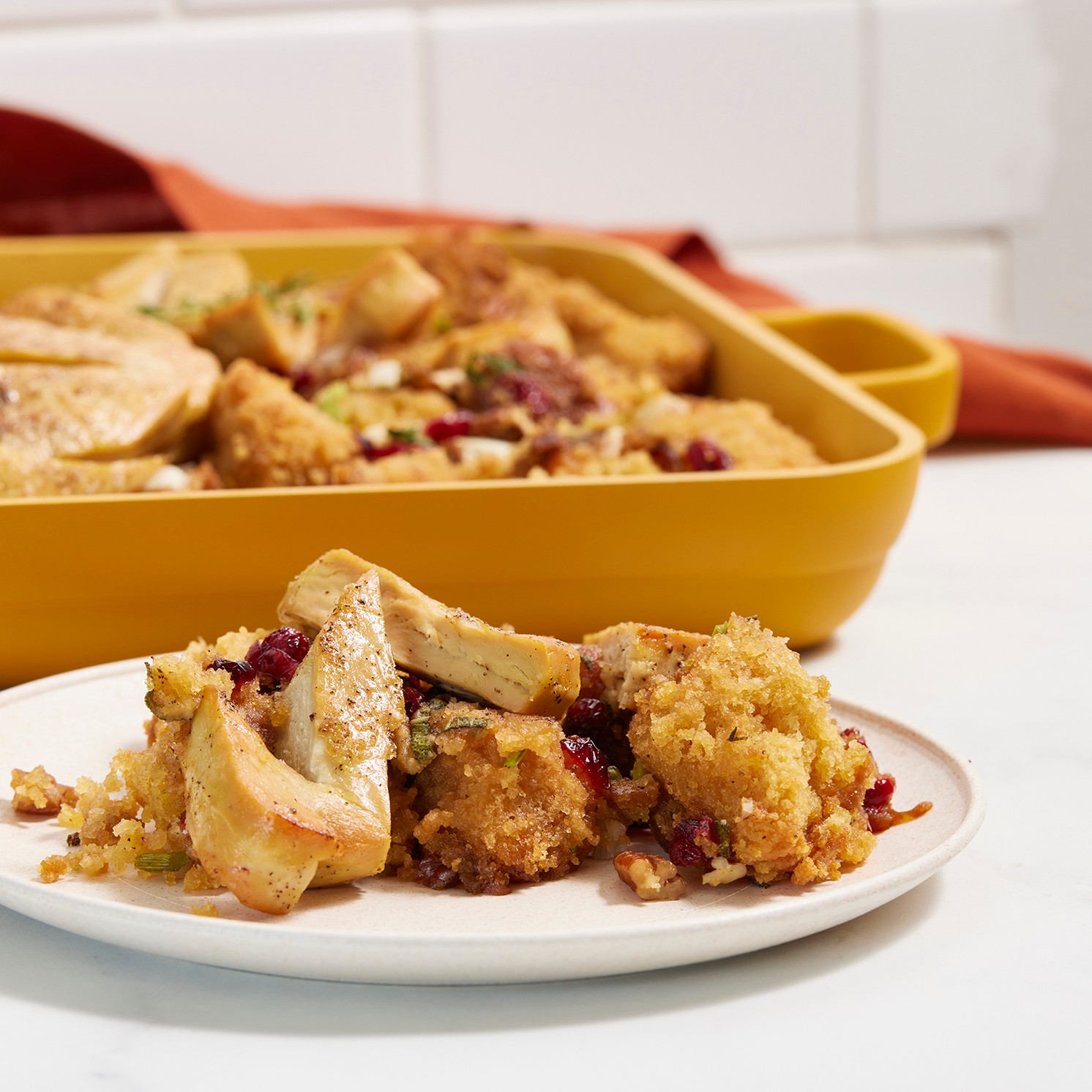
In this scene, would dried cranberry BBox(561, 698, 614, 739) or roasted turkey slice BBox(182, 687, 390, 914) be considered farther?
dried cranberry BBox(561, 698, 614, 739)

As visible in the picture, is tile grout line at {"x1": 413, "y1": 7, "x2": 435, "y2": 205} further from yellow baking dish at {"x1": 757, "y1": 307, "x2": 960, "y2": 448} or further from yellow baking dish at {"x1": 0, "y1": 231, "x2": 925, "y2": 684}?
yellow baking dish at {"x1": 0, "y1": 231, "x2": 925, "y2": 684}

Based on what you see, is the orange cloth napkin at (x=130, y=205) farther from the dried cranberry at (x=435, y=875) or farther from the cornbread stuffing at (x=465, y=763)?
the dried cranberry at (x=435, y=875)

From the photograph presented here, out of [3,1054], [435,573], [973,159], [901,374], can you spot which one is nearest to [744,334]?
[901,374]

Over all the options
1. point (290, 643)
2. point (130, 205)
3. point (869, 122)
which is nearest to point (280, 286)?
point (130, 205)

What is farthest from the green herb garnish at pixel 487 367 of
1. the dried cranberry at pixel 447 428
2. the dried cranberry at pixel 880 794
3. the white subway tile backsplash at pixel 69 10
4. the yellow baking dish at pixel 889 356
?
the white subway tile backsplash at pixel 69 10

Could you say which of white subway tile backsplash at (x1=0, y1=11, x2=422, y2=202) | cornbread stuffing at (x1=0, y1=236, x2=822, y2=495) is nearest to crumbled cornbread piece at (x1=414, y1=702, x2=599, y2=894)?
cornbread stuffing at (x1=0, y1=236, x2=822, y2=495)

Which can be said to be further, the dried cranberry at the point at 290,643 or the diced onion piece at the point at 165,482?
the diced onion piece at the point at 165,482
